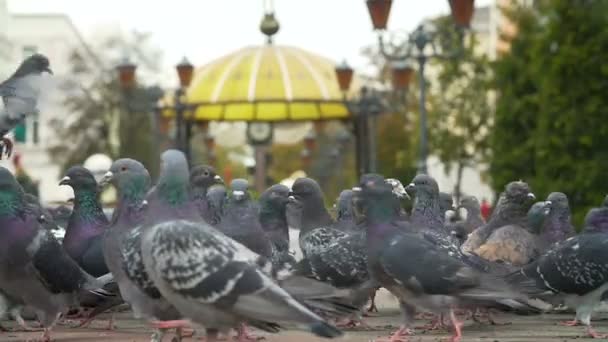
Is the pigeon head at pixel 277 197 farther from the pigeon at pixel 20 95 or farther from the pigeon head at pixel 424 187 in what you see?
the pigeon at pixel 20 95

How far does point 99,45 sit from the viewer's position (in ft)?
254

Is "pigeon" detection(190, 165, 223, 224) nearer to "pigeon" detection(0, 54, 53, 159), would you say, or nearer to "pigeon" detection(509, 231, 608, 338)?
"pigeon" detection(0, 54, 53, 159)

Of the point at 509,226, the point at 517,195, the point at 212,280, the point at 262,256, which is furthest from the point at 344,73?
the point at 212,280

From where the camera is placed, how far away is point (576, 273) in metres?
11.1

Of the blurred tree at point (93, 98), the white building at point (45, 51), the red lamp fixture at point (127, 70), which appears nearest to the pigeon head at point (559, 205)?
the red lamp fixture at point (127, 70)

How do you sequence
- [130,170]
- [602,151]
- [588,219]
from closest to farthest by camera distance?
[130,170]
[588,219]
[602,151]

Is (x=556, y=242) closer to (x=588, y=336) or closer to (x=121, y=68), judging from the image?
(x=588, y=336)

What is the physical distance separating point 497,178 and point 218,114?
31.0ft

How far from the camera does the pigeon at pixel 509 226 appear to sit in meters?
12.8

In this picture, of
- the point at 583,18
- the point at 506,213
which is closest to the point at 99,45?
the point at 583,18

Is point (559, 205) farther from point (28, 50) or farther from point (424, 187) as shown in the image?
point (28, 50)

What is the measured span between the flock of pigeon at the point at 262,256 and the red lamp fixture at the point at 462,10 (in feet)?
15.4

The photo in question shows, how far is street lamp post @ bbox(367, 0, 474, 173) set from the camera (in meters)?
17.9

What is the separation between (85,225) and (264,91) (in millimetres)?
24034
